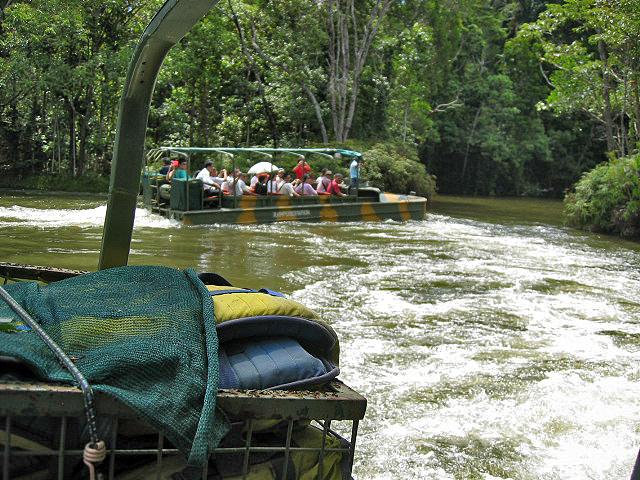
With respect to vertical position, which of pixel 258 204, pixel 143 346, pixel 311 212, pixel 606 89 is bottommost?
pixel 311 212

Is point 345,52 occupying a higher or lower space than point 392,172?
higher

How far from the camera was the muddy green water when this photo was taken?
5.23m

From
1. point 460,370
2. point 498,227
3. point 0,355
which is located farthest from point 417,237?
point 0,355

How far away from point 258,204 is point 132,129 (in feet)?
46.0

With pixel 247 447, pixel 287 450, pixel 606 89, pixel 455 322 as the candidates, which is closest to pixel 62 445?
pixel 247 447

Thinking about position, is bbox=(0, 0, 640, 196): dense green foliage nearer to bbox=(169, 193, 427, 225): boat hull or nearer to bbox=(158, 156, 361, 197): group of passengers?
bbox=(169, 193, 427, 225): boat hull

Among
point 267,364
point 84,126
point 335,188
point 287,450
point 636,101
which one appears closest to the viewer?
point 287,450

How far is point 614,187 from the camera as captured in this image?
67.7 feet

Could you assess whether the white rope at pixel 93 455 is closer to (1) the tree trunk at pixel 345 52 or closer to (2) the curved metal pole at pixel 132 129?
(2) the curved metal pole at pixel 132 129

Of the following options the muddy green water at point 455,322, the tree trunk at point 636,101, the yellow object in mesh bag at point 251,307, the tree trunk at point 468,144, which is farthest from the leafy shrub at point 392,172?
the yellow object in mesh bag at point 251,307

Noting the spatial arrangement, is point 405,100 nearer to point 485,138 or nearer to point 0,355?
point 485,138

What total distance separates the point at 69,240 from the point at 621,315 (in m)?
8.92

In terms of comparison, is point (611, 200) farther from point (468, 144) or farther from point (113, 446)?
point (113, 446)

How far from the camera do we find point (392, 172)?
86.6 ft
